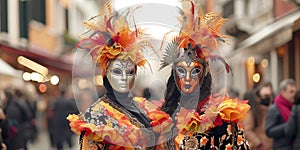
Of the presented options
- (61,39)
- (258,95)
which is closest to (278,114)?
(258,95)

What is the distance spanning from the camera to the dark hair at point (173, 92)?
6812 mm

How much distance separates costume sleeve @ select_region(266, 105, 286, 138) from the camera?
32.6 ft

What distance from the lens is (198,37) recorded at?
691 cm

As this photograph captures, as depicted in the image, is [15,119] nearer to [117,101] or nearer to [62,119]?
[62,119]

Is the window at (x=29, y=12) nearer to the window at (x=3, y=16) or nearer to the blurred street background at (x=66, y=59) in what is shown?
the blurred street background at (x=66, y=59)

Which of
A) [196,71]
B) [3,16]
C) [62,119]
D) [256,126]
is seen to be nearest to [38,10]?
[3,16]

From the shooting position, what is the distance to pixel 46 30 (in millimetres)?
→ 38844

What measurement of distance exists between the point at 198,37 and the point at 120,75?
728mm

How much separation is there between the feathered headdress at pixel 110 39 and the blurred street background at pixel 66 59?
11cm

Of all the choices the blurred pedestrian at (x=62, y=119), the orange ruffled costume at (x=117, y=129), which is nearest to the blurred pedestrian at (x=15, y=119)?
the blurred pedestrian at (x=62, y=119)

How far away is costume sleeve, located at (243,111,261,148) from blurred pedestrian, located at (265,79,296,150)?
25 centimetres

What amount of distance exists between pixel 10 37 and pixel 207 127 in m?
23.1

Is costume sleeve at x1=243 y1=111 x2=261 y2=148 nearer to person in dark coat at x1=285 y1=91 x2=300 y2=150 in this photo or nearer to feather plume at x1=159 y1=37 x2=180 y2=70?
person in dark coat at x1=285 y1=91 x2=300 y2=150

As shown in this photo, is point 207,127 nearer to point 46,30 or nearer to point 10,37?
point 10,37
